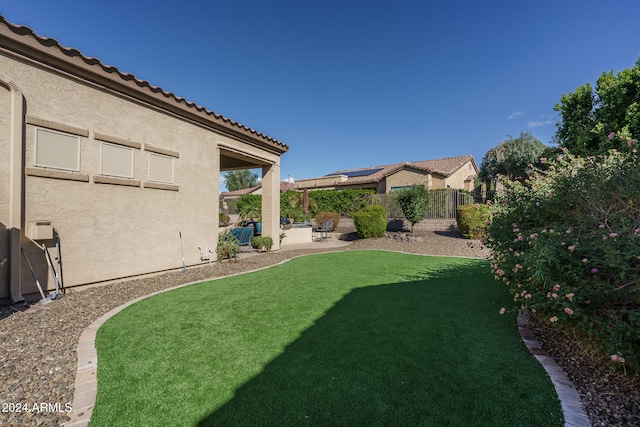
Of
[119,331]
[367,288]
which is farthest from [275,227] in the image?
[119,331]

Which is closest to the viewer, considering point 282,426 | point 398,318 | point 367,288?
point 282,426

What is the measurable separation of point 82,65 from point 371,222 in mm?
14665

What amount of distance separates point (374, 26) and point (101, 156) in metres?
14.8

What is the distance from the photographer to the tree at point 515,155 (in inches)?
1041

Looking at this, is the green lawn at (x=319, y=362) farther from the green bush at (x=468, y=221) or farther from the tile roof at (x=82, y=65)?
the green bush at (x=468, y=221)

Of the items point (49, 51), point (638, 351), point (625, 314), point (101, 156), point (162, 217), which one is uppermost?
point (49, 51)

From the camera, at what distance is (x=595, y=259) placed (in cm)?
288

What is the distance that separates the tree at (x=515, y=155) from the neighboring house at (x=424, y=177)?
8.62ft

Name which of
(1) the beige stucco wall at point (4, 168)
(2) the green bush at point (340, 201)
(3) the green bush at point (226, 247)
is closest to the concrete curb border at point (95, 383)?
(1) the beige stucco wall at point (4, 168)

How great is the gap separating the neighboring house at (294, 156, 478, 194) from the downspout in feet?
80.9

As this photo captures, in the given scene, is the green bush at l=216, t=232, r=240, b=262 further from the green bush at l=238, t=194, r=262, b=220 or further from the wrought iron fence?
the wrought iron fence

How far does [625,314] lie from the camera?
111 inches

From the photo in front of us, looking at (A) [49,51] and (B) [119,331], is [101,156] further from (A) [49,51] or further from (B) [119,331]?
(B) [119,331]

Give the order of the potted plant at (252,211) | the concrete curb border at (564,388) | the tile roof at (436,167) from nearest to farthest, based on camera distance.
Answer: the concrete curb border at (564,388) → the potted plant at (252,211) → the tile roof at (436,167)
